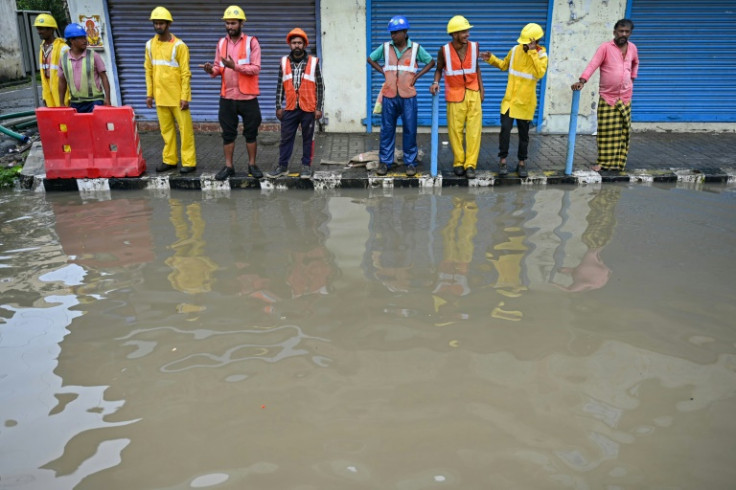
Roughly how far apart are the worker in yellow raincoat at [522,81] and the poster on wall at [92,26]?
6.34 m

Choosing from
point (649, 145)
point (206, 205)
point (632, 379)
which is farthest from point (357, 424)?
point (649, 145)

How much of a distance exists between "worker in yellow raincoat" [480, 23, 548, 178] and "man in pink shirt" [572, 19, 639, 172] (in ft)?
1.71

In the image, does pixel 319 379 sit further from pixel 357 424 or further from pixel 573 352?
pixel 573 352

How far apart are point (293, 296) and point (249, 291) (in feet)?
1.19

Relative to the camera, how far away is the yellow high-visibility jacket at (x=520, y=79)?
7.83 meters

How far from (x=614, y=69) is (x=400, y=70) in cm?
267

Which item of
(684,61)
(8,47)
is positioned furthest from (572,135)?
(8,47)

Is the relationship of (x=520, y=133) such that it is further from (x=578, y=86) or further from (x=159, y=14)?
(x=159, y=14)

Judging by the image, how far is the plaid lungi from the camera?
8242 mm

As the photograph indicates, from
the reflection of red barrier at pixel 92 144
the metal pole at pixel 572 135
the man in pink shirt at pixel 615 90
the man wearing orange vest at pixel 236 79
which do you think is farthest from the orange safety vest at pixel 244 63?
the metal pole at pixel 572 135

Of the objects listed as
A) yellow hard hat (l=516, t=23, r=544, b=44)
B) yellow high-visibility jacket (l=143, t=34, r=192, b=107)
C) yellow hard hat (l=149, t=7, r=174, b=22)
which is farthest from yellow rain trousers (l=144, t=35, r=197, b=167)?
yellow hard hat (l=516, t=23, r=544, b=44)

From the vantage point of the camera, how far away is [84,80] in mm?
8250

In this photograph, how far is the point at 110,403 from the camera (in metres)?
3.59

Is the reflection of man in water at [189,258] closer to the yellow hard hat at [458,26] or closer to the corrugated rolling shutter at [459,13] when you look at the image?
the yellow hard hat at [458,26]
